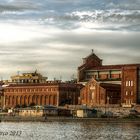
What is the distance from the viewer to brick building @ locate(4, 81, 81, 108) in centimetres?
16962

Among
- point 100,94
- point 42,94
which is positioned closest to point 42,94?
point 42,94

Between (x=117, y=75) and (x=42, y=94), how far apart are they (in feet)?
74.7

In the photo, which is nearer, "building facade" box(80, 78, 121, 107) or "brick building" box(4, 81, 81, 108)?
"building facade" box(80, 78, 121, 107)

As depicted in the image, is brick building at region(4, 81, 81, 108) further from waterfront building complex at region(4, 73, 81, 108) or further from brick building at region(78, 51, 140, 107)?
brick building at region(78, 51, 140, 107)

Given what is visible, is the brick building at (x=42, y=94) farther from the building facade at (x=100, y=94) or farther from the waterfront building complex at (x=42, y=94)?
the building facade at (x=100, y=94)

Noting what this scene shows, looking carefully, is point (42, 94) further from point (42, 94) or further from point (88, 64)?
point (88, 64)

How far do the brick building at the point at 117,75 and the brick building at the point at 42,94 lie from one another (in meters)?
5.88

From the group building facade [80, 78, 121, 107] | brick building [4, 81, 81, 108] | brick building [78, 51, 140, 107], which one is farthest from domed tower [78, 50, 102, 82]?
building facade [80, 78, 121, 107]

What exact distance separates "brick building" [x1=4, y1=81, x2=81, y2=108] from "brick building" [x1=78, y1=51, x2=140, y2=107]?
5880 mm

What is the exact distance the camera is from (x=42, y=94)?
175m

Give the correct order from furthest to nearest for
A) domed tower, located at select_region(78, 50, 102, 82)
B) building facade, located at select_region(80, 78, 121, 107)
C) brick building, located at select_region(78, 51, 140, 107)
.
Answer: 1. domed tower, located at select_region(78, 50, 102, 82)
2. building facade, located at select_region(80, 78, 121, 107)
3. brick building, located at select_region(78, 51, 140, 107)

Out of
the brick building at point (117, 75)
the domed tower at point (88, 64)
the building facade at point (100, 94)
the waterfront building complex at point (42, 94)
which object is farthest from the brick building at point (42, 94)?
the building facade at point (100, 94)

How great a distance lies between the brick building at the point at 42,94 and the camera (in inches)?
6678

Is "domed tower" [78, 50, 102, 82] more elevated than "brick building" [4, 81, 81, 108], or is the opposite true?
"domed tower" [78, 50, 102, 82]
